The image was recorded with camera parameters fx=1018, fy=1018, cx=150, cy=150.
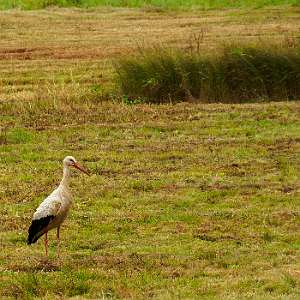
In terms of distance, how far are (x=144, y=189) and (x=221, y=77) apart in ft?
23.8

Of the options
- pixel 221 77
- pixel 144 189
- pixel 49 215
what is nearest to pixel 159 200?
pixel 144 189

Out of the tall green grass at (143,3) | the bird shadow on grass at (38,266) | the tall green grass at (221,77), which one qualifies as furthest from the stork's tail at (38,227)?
the tall green grass at (143,3)

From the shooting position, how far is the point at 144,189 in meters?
14.0

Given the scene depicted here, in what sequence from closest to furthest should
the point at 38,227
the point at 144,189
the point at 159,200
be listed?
the point at 38,227, the point at 159,200, the point at 144,189

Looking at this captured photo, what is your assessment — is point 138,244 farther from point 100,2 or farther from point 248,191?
point 100,2

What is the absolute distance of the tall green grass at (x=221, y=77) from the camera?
817 inches

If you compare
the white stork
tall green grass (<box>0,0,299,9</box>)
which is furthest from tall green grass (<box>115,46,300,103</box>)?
tall green grass (<box>0,0,299,9</box>)

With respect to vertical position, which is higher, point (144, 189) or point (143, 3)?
point (143, 3)

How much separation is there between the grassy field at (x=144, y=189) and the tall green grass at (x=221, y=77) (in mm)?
848

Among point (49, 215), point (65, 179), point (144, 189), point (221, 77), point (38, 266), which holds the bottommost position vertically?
point (144, 189)

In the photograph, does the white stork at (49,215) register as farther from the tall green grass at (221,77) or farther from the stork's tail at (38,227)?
the tall green grass at (221,77)

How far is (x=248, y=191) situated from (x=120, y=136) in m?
4.29

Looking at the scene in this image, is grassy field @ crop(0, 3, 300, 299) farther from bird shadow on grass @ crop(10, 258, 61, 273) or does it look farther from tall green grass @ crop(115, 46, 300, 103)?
tall green grass @ crop(115, 46, 300, 103)

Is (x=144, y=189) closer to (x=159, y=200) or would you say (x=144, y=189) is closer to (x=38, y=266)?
(x=159, y=200)
